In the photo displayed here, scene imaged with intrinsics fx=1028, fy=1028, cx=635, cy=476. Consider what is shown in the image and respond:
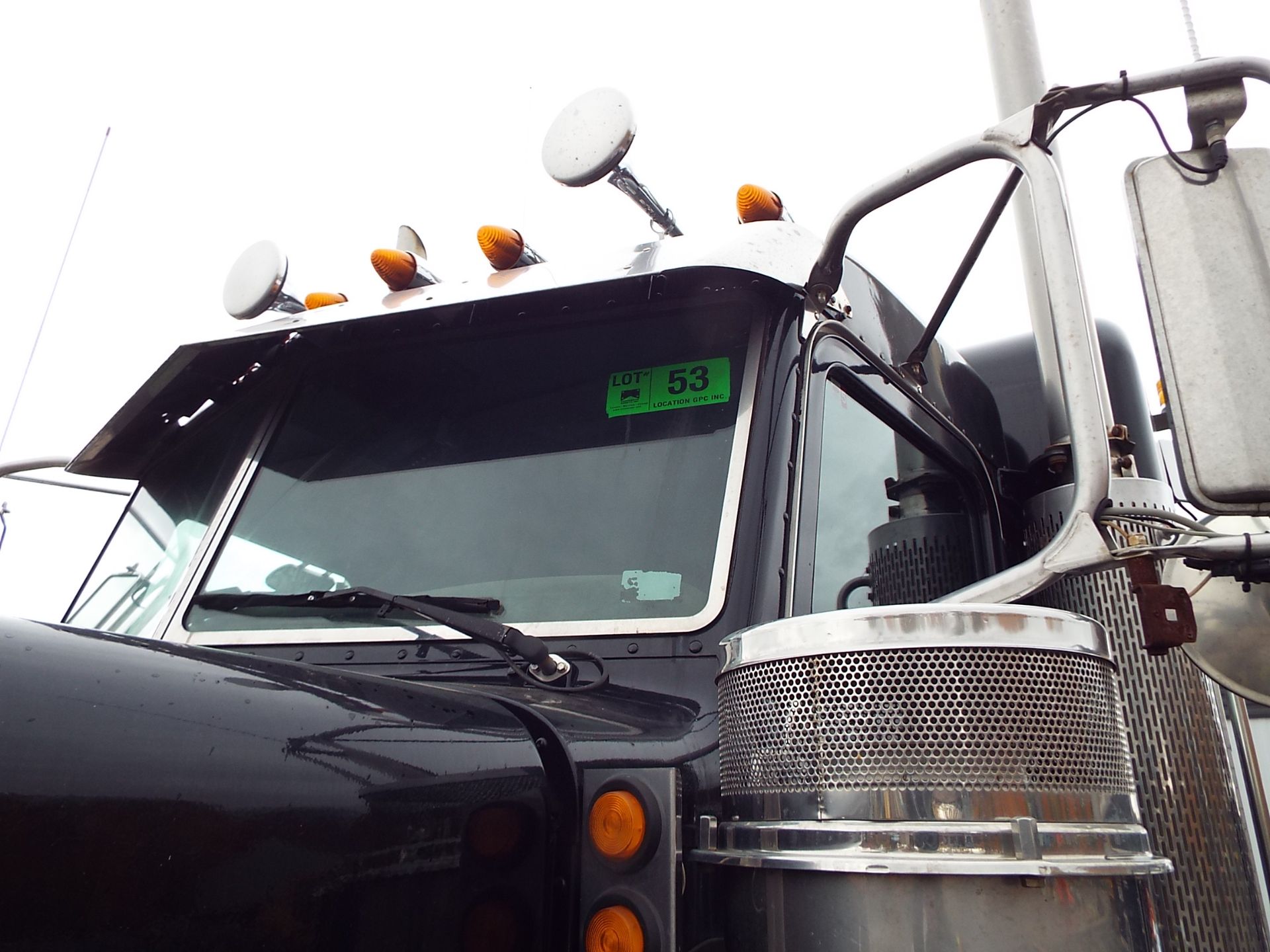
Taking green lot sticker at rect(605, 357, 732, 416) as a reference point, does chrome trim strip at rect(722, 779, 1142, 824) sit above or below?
below

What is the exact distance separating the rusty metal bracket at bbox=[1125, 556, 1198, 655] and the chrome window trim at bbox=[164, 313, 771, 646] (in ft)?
1.83

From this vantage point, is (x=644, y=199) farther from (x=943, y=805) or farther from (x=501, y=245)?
(x=943, y=805)

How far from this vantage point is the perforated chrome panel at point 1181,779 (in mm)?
1941

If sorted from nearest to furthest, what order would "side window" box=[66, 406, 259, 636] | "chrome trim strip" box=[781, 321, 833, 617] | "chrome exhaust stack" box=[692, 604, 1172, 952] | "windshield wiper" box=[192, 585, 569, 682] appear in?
"chrome exhaust stack" box=[692, 604, 1172, 952], "windshield wiper" box=[192, 585, 569, 682], "chrome trim strip" box=[781, 321, 833, 617], "side window" box=[66, 406, 259, 636]

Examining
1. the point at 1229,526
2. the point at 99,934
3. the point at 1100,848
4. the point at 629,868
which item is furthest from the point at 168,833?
the point at 1229,526

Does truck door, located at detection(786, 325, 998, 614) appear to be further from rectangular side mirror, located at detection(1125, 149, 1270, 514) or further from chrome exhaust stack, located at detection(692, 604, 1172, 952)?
rectangular side mirror, located at detection(1125, 149, 1270, 514)

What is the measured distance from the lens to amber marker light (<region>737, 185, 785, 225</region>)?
1.82 m

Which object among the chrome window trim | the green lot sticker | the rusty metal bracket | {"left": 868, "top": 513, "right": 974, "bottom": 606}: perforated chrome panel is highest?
the green lot sticker

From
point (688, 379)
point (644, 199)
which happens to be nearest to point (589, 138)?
point (644, 199)

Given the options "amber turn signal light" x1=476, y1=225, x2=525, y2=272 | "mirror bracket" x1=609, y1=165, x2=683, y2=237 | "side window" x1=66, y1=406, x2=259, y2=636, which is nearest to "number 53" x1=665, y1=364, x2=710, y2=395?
"mirror bracket" x1=609, y1=165, x2=683, y2=237

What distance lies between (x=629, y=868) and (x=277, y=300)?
4.90 feet

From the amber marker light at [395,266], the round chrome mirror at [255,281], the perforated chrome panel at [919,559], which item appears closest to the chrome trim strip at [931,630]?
the perforated chrome panel at [919,559]

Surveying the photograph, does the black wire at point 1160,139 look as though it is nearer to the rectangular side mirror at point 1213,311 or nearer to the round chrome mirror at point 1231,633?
the rectangular side mirror at point 1213,311

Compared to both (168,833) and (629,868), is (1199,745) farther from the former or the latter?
(168,833)
